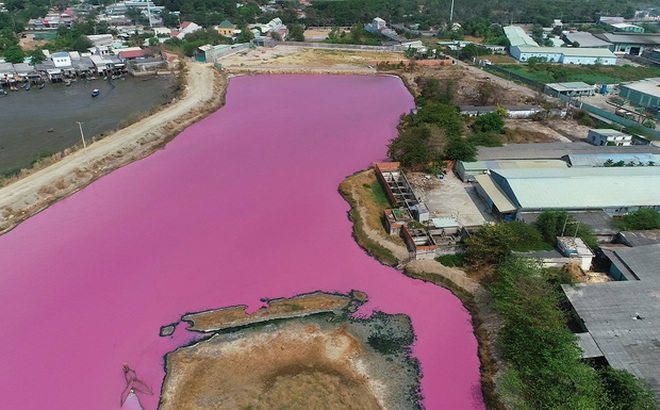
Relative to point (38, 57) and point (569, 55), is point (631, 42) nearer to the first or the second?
point (569, 55)

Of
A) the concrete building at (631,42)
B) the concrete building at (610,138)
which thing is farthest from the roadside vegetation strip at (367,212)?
the concrete building at (631,42)

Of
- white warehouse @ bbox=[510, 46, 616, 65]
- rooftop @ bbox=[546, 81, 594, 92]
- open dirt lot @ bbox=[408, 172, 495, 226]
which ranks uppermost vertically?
white warehouse @ bbox=[510, 46, 616, 65]

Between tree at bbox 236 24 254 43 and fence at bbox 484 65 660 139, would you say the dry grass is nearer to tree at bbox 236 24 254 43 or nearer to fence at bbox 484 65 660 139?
fence at bbox 484 65 660 139

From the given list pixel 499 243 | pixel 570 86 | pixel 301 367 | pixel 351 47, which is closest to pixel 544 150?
pixel 499 243

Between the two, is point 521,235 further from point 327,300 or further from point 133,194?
point 133,194

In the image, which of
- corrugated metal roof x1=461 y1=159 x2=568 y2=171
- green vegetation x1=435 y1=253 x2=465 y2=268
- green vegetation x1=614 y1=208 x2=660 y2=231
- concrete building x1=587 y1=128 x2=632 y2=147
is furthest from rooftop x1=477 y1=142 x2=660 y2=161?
green vegetation x1=435 y1=253 x2=465 y2=268

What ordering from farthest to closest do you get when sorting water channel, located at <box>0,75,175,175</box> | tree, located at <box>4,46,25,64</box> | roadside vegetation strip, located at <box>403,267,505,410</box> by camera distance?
tree, located at <box>4,46,25,64</box> → water channel, located at <box>0,75,175,175</box> → roadside vegetation strip, located at <box>403,267,505,410</box>
